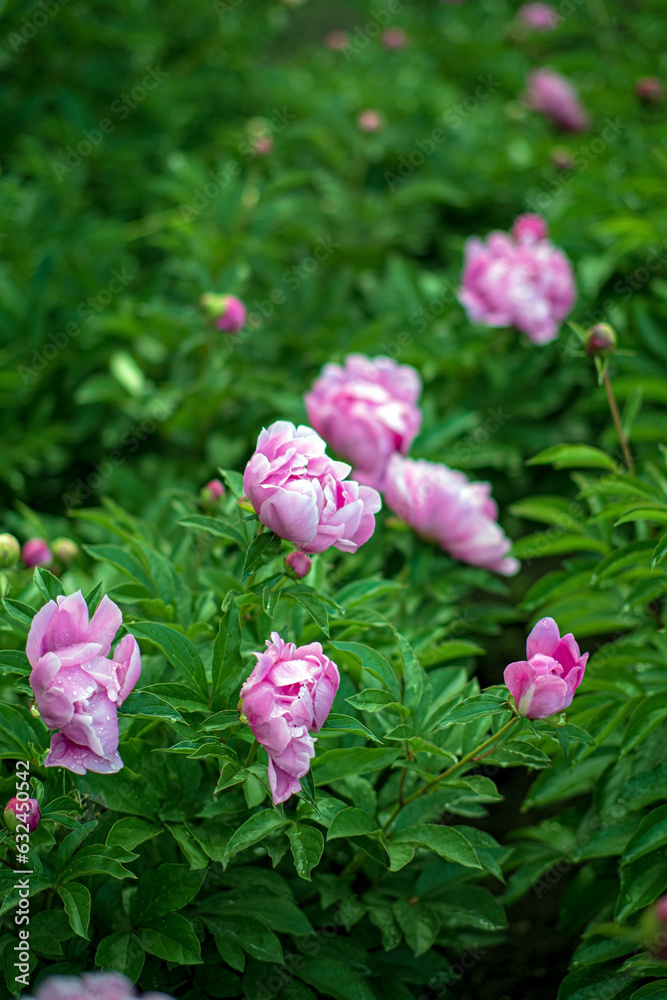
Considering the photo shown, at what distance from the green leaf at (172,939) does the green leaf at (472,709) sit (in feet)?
1.16

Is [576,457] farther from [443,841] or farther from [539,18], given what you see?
[539,18]

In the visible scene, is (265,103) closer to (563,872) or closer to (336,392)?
(336,392)

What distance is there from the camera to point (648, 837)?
114 cm

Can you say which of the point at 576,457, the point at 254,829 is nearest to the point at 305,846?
the point at 254,829

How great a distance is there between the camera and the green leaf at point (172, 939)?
104 centimetres

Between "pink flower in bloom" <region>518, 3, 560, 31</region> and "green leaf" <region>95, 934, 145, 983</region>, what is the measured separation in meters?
3.66

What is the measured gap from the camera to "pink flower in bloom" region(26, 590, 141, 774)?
932 millimetres

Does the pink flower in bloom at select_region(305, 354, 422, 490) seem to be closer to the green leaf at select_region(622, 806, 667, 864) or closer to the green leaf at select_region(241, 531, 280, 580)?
the green leaf at select_region(241, 531, 280, 580)

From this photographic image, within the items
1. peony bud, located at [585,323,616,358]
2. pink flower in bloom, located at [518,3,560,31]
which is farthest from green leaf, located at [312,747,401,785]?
pink flower in bloom, located at [518,3,560,31]

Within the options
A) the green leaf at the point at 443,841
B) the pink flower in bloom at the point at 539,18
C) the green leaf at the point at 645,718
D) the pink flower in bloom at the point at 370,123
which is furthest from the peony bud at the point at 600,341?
the pink flower in bloom at the point at 539,18

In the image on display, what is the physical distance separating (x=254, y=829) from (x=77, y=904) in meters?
0.20

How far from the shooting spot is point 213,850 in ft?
3.50

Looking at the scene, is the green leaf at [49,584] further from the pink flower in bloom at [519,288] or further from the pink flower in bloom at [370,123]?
the pink flower in bloom at [370,123]

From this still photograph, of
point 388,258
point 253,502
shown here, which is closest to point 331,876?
point 253,502
